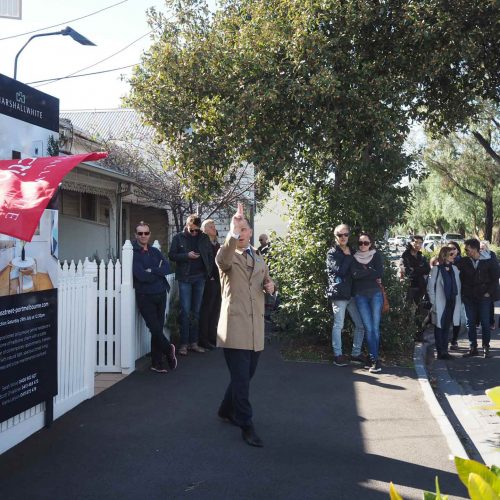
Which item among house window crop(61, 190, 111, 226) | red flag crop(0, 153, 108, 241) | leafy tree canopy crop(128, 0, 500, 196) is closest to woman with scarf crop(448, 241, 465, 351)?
leafy tree canopy crop(128, 0, 500, 196)

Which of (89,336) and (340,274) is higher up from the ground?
(340,274)

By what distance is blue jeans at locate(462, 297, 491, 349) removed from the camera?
346 inches

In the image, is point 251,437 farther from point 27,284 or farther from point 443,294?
point 443,294

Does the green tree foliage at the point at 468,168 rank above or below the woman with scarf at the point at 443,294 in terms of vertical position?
above

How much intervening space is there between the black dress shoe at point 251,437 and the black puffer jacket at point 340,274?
3222mm

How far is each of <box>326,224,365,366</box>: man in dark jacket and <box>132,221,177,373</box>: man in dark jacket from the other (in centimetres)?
224

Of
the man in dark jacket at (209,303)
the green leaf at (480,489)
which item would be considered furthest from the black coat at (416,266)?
the green leaf at (480,489)

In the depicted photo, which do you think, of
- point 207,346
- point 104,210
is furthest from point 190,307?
point 104,210

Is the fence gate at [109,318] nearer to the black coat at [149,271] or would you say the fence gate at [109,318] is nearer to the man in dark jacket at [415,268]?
the black coat at [149,271]

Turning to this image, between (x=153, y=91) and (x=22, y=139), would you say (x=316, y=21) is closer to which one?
(x=153, y=91)

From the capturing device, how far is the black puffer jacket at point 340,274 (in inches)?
300

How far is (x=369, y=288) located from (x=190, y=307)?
2.58m

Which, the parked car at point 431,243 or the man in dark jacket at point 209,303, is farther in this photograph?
the parked car at point 431,243

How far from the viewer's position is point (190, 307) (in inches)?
324
